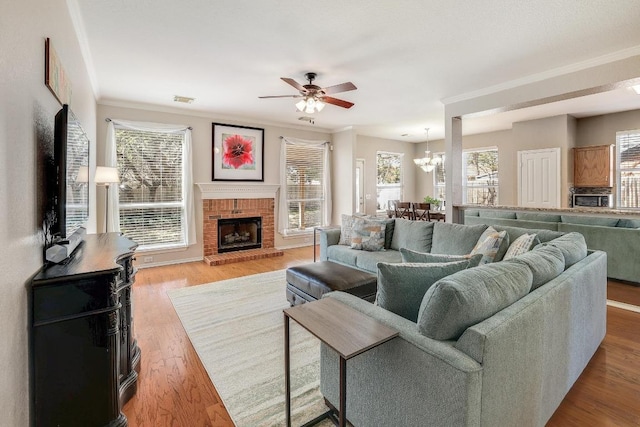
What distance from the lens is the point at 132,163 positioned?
204 inches

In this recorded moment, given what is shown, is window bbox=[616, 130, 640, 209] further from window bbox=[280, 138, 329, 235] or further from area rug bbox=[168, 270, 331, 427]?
area rug bbox=[168, 270, 331, 427]

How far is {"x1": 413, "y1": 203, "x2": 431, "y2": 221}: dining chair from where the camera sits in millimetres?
6746

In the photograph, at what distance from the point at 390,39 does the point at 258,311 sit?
10.1ft

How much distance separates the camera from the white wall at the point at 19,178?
3.82 feet

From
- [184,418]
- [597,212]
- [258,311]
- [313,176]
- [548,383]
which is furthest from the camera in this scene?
[313,176]

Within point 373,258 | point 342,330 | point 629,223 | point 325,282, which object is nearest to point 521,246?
point 373,258

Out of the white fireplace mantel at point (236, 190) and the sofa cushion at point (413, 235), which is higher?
the white fireplace mantel at point (236, 190)

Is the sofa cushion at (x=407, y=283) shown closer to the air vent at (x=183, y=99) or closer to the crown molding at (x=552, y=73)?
the crown molding at (x=552, y=73)

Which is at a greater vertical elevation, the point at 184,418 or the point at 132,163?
the point at 132,163

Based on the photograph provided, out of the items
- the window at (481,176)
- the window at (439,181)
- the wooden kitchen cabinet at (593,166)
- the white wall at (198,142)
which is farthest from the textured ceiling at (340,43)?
the window at (439,181)

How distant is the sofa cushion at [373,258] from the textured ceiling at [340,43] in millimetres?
2255

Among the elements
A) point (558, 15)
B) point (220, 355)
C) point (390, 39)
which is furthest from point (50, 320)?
point (558, 15)

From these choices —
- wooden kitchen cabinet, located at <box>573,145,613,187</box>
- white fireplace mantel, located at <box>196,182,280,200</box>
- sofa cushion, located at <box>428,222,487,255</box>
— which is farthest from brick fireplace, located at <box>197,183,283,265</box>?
wooden kitchen cabinet, located at <box>573,145,613,187</box>

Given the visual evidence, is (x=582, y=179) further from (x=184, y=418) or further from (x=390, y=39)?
(x=184, y=418)
